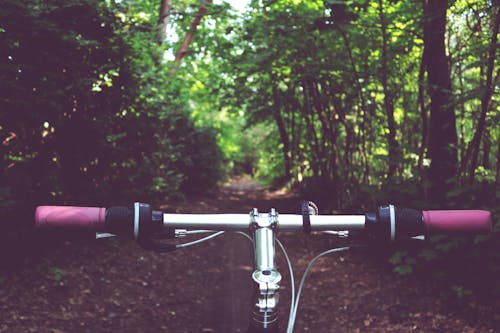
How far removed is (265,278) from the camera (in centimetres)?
134

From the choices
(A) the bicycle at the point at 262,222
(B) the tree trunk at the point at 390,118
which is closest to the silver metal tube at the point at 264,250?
(A) the bicycle at the point at 262,222

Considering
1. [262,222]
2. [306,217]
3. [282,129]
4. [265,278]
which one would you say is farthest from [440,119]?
[282,129]

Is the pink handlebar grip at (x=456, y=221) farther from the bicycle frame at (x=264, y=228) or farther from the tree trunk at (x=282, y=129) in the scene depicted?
the tree trunk at (x=282, y=129)

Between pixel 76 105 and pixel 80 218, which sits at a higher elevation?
pixel 76 105

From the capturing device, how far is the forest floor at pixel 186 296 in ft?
13.8

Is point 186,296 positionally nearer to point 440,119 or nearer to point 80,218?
point 440,119

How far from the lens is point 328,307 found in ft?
16.7

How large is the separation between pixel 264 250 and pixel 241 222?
144 millimetres

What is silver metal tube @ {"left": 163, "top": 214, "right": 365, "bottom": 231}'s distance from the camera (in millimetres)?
1479

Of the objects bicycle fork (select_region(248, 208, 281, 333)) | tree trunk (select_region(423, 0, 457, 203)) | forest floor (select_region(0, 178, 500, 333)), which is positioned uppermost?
tree trunk (select_region(423, 0, 457, 203))

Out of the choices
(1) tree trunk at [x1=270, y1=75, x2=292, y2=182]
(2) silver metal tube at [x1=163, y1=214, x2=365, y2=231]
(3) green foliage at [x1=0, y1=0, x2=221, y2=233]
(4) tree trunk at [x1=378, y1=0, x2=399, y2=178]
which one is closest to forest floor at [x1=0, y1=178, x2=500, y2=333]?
(3) green foliage at [x1=0, y1=0, x2=221, y2=233]

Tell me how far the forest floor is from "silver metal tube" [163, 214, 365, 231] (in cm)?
317

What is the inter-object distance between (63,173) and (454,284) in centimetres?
508

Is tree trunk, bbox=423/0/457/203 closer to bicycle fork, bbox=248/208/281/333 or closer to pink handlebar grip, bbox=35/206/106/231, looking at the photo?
bicycle fork, bbox=248/208/281/333
